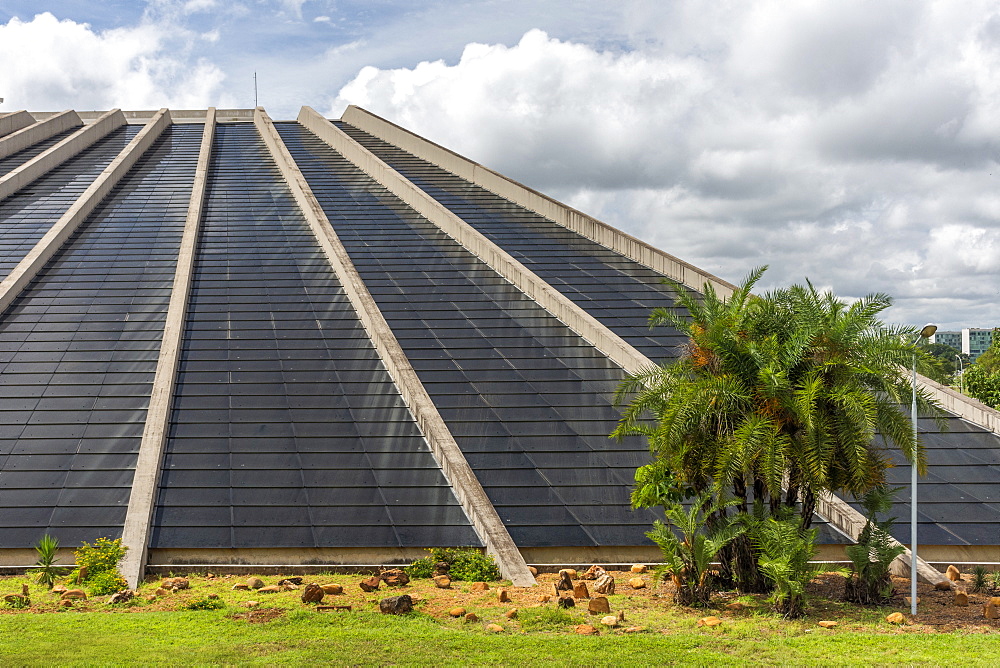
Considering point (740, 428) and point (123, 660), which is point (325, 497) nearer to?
point (123, 660)

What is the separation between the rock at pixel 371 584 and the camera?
1212cm

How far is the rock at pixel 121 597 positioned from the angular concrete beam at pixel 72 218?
12206 millimetres

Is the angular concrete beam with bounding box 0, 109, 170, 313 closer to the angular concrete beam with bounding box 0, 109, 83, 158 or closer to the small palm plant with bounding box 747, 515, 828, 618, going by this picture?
the angular concrete beam with bounding box 0, 109, 83, 158

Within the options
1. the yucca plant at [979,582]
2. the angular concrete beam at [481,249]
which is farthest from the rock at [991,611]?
the angular concrete beam at [481,249]

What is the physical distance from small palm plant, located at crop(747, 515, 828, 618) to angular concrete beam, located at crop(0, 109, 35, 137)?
39.8 metres

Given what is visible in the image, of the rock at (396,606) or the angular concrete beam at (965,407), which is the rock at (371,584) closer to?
Answer: the rock at (396,606)

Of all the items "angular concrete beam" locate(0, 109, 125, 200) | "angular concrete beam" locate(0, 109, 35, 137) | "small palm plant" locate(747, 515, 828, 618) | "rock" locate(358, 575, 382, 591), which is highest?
"angular concrete beam" locate(0, 109, 35, 137)

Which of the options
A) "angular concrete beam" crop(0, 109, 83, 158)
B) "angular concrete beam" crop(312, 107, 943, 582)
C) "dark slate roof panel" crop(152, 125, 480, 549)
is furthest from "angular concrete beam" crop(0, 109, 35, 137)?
"dark slate roof panel" crop(152, 125, 480, 549)

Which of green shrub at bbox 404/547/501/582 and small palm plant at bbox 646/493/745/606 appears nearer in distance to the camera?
small palm plant at bbox 646/493/745/606

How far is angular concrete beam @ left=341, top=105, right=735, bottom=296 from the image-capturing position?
25438 millimetres

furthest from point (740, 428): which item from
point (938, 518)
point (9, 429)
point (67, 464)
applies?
point (9, 429)

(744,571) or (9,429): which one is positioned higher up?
(9,429)

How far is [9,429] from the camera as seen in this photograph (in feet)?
53.6

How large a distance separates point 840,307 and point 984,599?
15.8 feet
